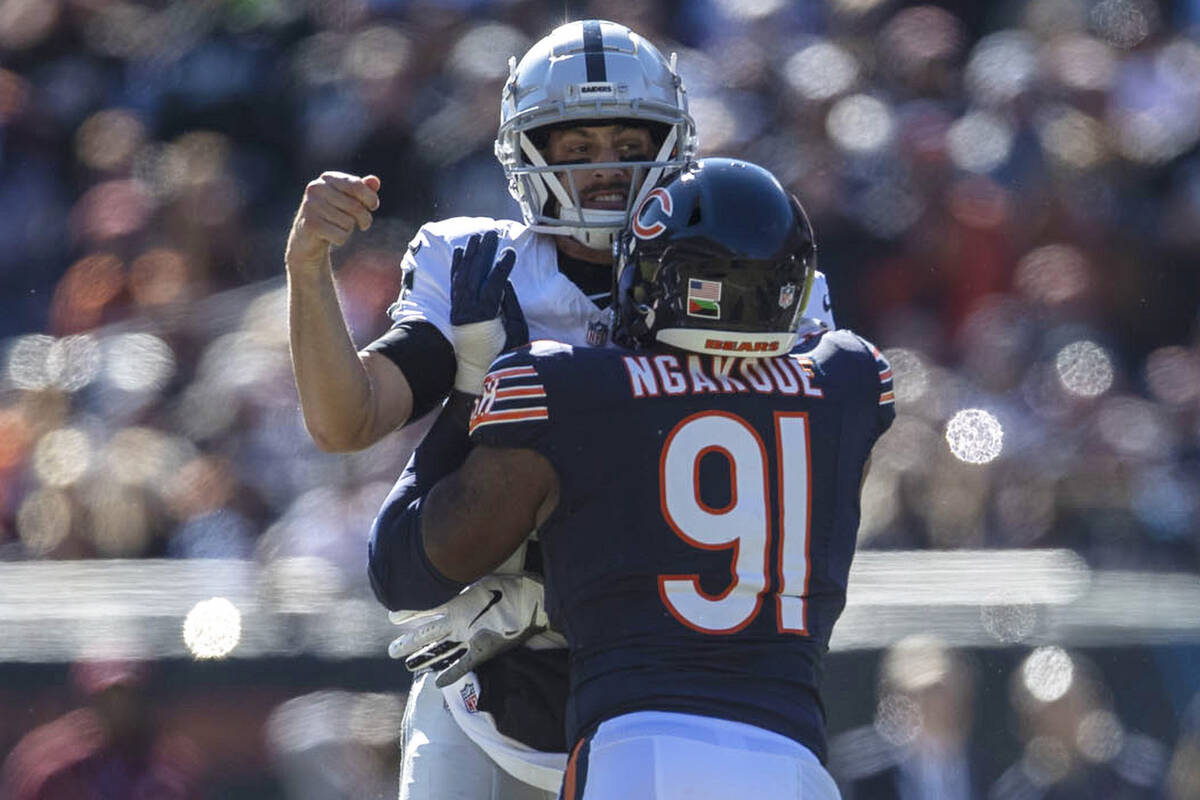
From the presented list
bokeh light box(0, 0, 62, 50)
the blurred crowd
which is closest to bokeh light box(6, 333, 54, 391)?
the blurred crowd

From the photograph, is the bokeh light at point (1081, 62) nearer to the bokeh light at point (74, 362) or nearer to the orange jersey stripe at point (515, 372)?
the bokeh light at point (74, 362)

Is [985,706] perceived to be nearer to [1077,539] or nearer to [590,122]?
[1077,539]

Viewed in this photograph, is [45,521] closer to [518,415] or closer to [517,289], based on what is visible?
[517,289]

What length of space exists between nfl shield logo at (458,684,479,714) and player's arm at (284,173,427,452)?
1.11ft

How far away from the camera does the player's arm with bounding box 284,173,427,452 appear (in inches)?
71.4

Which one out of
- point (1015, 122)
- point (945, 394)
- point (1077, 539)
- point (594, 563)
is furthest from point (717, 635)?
point (1015, 122)

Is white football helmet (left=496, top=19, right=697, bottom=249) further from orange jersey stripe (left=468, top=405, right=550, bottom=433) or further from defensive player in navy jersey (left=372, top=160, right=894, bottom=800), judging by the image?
orange jersey stripe (left=468, top=405, right=550, bottom=433)

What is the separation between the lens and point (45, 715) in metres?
3.29

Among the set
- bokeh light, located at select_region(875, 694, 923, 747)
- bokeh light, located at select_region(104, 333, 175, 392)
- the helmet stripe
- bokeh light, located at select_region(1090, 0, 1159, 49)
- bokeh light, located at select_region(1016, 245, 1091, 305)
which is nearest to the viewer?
the helmet stripe

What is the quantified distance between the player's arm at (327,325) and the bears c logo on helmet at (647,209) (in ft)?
1.00

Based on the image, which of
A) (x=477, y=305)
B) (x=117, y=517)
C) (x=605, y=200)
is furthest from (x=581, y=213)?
(x=117, y=517)

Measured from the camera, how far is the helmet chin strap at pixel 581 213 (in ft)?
6.98

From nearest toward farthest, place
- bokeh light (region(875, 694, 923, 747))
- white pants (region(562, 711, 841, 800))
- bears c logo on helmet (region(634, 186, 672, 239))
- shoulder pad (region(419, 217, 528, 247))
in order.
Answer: white pants (region(562, 711, 841, 800)), bears c logo on helmet (region(634, 186, 672, 239)), shoulder pad (region(419, 217, 528, 247)), bokeh light (region(875, 694, 923, 747))

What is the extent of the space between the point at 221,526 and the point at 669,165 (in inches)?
118
